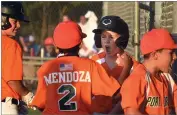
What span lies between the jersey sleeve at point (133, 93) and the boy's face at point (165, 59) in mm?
422

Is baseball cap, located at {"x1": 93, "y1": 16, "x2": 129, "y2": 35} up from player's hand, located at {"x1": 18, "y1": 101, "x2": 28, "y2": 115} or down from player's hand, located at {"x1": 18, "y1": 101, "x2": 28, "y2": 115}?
up

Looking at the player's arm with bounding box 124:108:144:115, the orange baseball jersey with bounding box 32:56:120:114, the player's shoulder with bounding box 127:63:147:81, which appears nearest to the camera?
the player's arm with bounding box 124:108:144:115

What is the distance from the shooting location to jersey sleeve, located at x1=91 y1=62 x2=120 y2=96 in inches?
221

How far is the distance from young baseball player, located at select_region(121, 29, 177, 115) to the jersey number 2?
0.68 metres

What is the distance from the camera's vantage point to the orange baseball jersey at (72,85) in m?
5.58

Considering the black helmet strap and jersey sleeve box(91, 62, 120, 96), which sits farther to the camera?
the black helmet strap

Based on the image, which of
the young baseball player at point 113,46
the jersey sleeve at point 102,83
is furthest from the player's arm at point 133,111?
the young baseball player at point 113,46

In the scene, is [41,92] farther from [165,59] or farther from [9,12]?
[9,12]

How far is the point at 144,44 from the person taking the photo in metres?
5.43

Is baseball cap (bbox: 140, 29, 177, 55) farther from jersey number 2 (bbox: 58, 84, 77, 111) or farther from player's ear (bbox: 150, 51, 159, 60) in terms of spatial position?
jersey number 2 (bbox: 58, 84, 77, 111)

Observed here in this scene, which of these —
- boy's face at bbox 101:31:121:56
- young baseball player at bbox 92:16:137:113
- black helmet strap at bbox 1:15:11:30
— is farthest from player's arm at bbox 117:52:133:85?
black helmet strap at bbox 1:15:11:30

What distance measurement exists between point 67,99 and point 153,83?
85 centimetres

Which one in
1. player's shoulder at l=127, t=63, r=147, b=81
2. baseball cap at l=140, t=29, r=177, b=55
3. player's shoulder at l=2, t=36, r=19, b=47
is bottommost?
player's shoulder at l=127, t=63, r=147, b=81

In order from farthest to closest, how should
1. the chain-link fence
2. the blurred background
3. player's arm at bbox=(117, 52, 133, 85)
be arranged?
the chain-link fence < the blurred background < player's arm at bbox=(117, 52, 133, 85)
